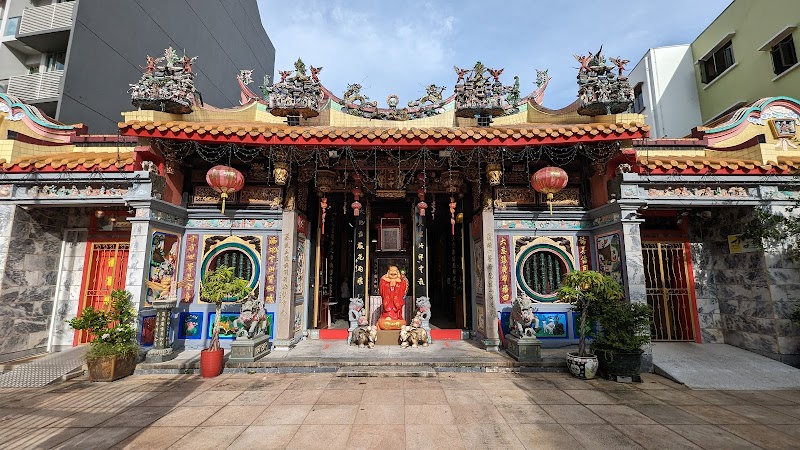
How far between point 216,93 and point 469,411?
1858cm

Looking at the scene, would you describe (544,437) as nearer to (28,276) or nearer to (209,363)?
(209,363)

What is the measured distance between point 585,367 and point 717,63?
15.1m

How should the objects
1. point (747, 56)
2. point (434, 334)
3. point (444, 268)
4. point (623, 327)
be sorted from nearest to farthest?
point (623, 327) < point (434, 334) < point (747, 56) < point (444, 268)

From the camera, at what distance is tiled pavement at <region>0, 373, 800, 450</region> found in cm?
374

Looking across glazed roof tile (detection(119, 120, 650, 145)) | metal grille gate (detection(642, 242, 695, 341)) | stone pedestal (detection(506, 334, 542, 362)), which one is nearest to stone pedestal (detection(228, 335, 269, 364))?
glazed roof tile (detection(119, 120, 650, 145))

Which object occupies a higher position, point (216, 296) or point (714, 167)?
point (714, 167)

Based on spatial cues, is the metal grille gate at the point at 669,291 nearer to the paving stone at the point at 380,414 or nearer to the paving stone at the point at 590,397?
the paving stone at the point at 590,397

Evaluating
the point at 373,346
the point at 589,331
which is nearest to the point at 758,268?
the point at 589,331

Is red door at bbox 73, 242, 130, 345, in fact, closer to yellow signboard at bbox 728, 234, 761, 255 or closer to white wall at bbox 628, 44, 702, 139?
yellow signboard at bbox 728, 234, 761, 255

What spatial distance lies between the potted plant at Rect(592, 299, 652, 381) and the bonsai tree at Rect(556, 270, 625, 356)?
14 cm

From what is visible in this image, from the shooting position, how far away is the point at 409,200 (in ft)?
30.9

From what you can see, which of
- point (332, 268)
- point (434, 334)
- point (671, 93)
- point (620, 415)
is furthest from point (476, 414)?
point (671, 93)

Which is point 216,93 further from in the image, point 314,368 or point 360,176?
point 314,368

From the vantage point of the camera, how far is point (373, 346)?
7.79m
